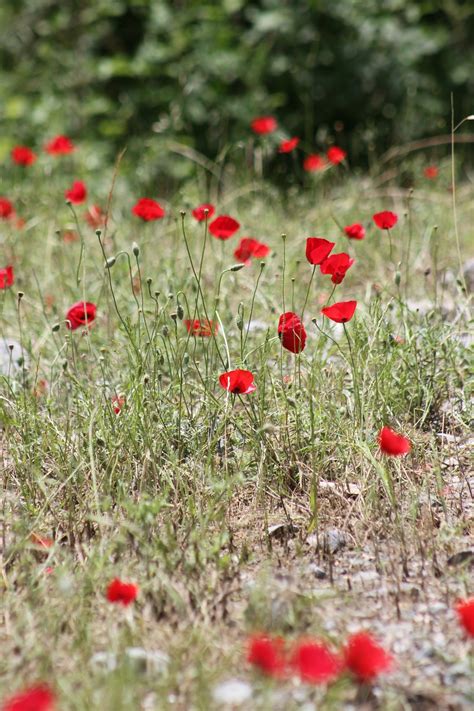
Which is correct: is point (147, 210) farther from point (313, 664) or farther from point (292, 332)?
point (313, 664)

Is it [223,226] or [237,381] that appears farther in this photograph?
[223,226]

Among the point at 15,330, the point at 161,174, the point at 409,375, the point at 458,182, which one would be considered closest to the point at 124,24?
the point at 161,174

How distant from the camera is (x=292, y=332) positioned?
6.68 feet

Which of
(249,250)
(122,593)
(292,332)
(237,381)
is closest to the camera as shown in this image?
(122,593)

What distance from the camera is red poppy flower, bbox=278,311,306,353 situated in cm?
200

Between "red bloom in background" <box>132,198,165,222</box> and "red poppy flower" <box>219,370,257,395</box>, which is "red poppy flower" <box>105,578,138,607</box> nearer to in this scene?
"red poppy flower" <box>219,370,257,395</box>

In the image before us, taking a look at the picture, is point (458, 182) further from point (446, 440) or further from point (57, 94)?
point (446, 440)

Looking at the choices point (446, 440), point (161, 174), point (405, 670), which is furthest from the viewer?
point (161, 174)

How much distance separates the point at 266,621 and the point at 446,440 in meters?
0.88

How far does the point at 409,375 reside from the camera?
7.84 feet

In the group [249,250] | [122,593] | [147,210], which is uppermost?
[147,210]

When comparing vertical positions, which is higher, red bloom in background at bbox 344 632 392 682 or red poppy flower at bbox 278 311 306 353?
red poppy flower at bbox 278 311 306 353

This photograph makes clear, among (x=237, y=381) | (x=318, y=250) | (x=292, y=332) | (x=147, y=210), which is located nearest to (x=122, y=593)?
(x=237, y=381)

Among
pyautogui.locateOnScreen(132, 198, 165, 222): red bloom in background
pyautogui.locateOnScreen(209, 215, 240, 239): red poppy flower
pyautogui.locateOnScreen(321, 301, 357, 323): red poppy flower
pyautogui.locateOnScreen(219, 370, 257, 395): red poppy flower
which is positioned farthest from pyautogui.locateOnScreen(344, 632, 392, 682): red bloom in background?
pyautogui.locateOnScreen(132, 198, 165, 222): red bloom in background
